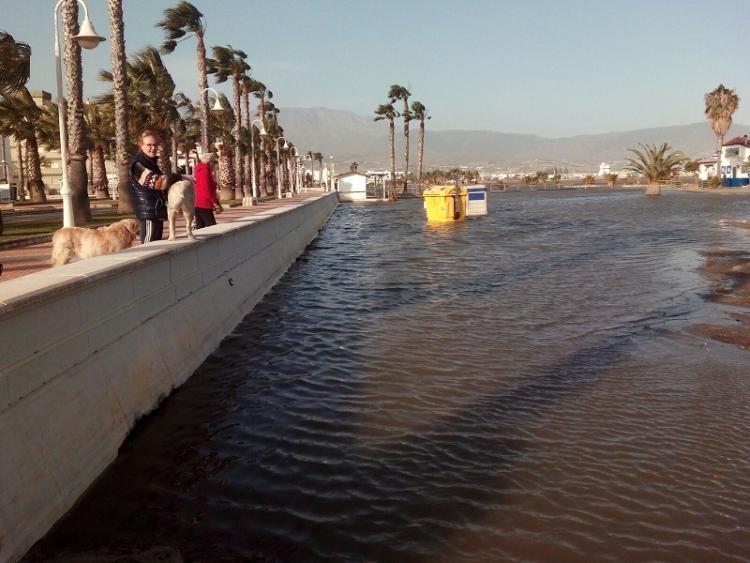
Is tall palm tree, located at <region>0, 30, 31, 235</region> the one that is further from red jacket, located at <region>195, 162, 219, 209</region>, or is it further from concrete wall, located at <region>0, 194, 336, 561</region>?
concrete wall, located at <region>0, 194, 336, 561</region>

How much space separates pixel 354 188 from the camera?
82.0 meters

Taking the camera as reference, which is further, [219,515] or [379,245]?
[379,245]

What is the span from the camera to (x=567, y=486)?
511 cm

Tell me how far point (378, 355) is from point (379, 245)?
1823 centimetres

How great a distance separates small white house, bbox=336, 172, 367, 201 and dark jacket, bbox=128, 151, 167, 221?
72.0 metres

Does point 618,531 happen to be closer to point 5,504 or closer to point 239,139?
point 5,504

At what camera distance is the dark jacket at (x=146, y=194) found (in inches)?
341

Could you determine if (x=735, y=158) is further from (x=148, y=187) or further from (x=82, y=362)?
(x=82, y=362)

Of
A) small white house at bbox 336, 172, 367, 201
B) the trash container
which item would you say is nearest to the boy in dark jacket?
the trash container

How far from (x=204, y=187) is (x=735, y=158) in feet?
342

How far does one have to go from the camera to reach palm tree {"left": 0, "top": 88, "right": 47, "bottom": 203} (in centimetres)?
3734

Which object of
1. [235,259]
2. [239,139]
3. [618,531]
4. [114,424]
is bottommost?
[618,531]

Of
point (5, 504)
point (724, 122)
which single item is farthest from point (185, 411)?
point (724, 122)

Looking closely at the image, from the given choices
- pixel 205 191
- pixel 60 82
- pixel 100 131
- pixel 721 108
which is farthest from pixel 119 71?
pixel 721 108
